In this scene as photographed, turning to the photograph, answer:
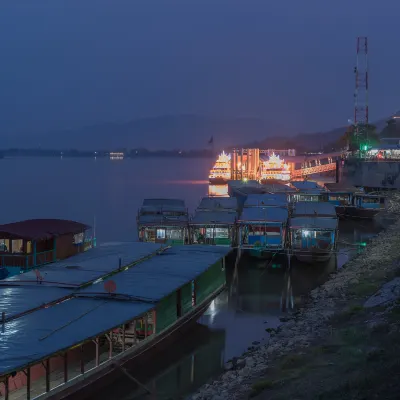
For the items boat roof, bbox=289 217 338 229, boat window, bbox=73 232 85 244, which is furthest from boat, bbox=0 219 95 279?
boat roof, bbox=289 217 338 229

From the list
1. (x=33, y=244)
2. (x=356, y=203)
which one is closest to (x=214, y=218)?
(x=33, y=244)

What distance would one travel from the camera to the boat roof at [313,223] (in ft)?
99.6

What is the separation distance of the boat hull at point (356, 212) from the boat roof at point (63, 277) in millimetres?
30801

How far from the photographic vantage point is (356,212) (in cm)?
→ 4988

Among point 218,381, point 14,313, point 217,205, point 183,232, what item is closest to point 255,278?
point 183,232

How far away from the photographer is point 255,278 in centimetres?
2800

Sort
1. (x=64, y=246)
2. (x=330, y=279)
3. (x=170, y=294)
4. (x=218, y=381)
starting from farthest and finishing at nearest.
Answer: (x=330, y=279), (x=64, y=246), (x=170, y=294), (x=218, y=381)

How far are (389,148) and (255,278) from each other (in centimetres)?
6839

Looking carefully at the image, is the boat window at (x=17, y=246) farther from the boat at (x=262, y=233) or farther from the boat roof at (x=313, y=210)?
the boat roof at (x=313, y=210)

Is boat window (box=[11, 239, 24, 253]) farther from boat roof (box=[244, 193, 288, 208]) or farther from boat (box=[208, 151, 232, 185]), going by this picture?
boat (box=[208, 151, 232, 185])

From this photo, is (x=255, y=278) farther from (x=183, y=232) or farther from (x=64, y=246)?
(x=64, y=246)

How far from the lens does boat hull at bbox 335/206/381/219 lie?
49062 mm

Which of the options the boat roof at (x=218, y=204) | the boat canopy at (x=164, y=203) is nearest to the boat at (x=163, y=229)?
the boat canopy at (x=164, y=203)

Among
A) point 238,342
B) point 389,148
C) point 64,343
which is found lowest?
point 238,342
